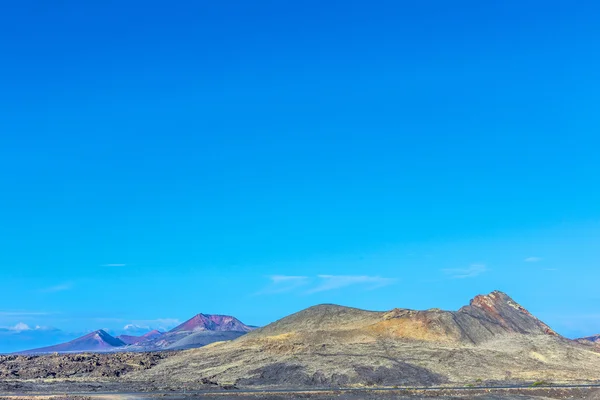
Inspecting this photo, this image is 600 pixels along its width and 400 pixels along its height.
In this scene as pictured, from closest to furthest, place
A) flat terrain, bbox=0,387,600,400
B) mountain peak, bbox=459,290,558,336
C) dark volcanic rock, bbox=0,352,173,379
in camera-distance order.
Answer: flat terrain, bbox=0,387,600,400
dark volcanic rock, bbox=0,352,173,379
mountain peak, bbox=459,290,558,336

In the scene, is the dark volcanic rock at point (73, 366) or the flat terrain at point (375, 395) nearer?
the flat terrain at point (375, 395)

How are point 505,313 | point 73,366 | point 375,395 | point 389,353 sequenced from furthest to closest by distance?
point 505,313 → point 73,366 → point 389,353 → point 375,395

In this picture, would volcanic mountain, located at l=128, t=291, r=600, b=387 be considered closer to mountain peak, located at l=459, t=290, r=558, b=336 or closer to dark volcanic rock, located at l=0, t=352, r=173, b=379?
mountain peak, located at l=459, t=290, r=558, b=336

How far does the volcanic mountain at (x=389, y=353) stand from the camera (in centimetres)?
7712

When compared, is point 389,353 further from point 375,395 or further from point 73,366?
point 73,366

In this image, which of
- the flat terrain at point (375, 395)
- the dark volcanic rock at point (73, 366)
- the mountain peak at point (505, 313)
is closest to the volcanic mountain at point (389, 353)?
the mountain peak at point (505, 313)

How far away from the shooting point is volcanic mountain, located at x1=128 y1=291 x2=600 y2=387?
7712cm

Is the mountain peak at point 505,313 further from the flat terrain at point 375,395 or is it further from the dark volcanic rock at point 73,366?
the dark volcanic rock at point 73,366

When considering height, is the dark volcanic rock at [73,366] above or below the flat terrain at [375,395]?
above

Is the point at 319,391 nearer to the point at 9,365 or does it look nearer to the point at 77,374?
the point at 77,374

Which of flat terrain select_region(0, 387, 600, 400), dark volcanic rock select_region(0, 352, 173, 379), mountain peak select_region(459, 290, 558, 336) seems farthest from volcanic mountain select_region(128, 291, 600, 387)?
flat terrain select_region(0, 387, 600, 400)

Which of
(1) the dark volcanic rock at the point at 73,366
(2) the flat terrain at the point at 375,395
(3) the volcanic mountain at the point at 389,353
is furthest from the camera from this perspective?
(1) the dark volcanic rock at the point at 73,366

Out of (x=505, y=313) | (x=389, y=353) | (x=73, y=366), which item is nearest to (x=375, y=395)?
(x=389, y=353)

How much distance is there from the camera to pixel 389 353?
289ft
